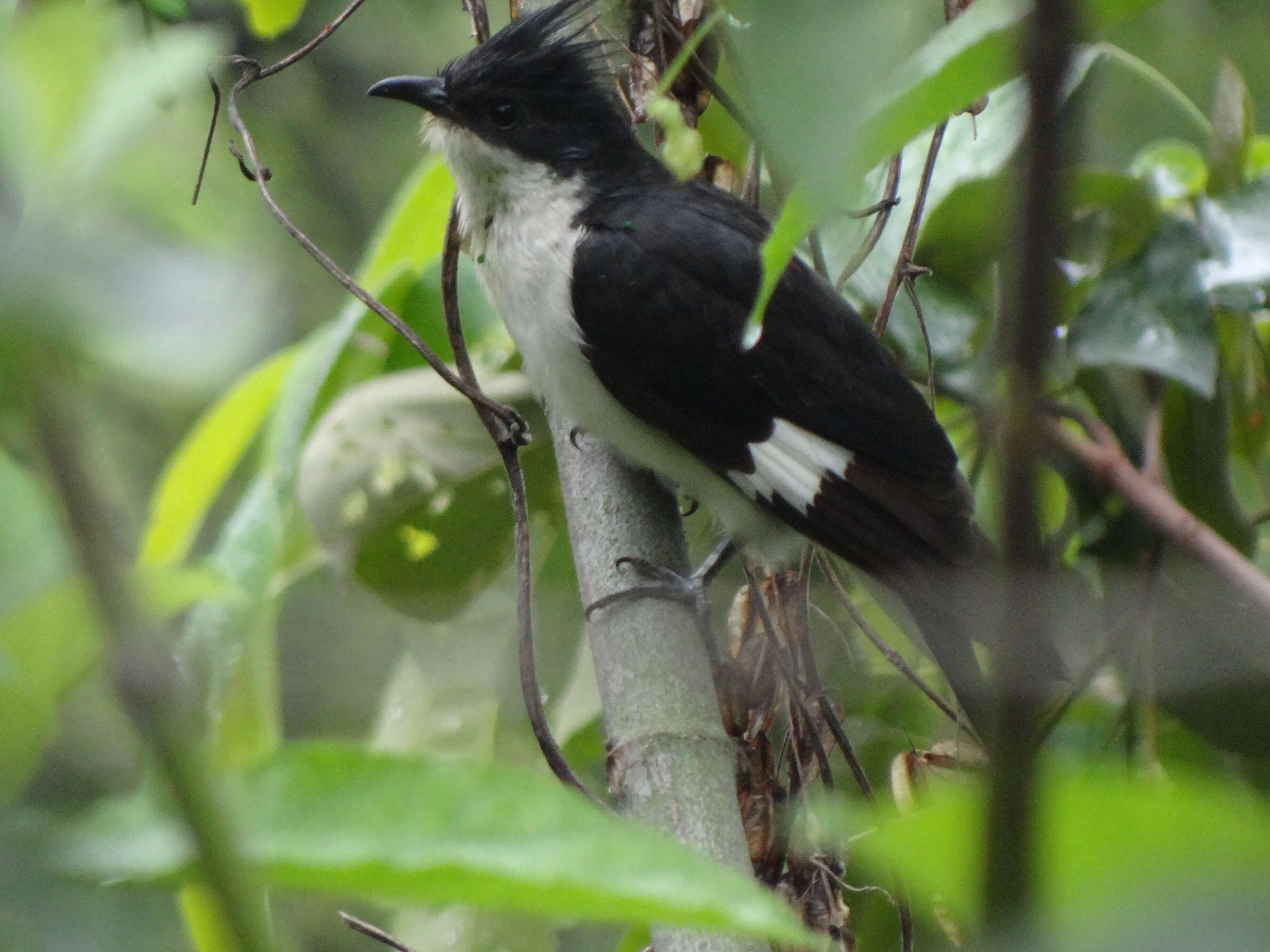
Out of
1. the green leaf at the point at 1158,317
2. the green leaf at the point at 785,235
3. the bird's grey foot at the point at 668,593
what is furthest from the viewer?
the green leaf at the point at 1158,317

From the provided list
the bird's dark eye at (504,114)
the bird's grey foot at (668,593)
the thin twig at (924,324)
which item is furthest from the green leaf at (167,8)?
the thin twig at (924,324)

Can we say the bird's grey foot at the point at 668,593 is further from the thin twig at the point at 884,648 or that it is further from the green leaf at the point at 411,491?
the green leaf at the point at 411,491

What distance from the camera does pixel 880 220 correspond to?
71.5 inches

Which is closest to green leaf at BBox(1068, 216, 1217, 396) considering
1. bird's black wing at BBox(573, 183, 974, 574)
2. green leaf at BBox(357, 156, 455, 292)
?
bird's black wing at BBox(573, 183, 974, 574)

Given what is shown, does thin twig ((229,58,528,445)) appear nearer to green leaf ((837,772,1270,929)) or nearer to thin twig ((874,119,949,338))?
thin twig ((874,119,949,338))

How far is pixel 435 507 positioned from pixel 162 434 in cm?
243

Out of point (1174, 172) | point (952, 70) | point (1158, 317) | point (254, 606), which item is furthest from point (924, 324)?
point (952, 70)

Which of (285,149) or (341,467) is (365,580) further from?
(285,149)

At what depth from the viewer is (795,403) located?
2061 mm

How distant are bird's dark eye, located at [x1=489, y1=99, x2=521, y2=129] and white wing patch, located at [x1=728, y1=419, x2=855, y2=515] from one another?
0.69 meters

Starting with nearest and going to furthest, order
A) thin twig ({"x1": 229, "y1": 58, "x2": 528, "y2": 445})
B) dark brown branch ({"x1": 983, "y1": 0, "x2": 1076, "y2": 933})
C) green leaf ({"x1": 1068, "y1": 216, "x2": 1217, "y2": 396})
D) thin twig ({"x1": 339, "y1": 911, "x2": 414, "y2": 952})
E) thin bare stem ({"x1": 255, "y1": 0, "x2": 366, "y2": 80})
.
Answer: dark brown branch ({"x1": 983, "y1": 0, "x2": 1076, "y2": 933}) < thin twig ({"x1": 339, "y1": 911, "x2": 414, "y2": 952}) < thin twig ({"x1": 229, "y1": 58, "x2": 528, "y2": 445}) < thin bare stem ({"x1": 255, "y1": 0, "x2": 366, "y2": 80}) < green leaf ({"x1": 1068, "y1": 216, "x2": 1217, "y2": 396})

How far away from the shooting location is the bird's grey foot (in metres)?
1.49

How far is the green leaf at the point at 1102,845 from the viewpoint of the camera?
0.32 m

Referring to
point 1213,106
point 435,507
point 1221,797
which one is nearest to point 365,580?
point 435,507
